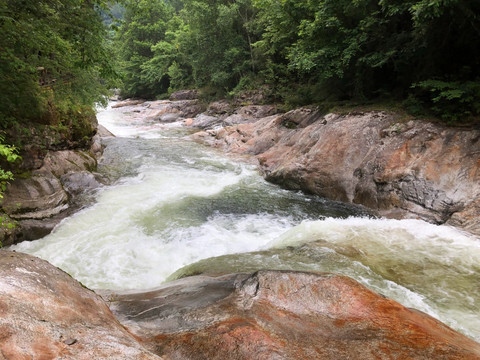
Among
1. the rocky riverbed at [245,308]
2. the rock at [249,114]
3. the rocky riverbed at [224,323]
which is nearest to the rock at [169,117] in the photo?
the rock at [249,114]

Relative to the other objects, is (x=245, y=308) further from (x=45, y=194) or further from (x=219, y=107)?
(x=219, y=107)

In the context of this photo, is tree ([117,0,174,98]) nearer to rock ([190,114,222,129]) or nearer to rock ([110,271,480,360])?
rock ([190,114,222,129])

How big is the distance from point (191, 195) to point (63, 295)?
23.6ft

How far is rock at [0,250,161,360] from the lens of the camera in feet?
5.27

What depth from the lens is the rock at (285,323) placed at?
231 cm

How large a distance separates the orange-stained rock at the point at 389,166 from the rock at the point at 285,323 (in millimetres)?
4962

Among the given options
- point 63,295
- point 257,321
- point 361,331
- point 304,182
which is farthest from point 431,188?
point 63,295

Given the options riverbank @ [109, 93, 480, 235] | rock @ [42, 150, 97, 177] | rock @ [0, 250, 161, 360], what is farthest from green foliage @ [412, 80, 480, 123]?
rock @ [42, 150, 97, 177]

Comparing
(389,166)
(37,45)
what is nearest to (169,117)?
(37,45)

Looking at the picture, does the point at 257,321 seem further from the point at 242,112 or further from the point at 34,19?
the point at 242,112

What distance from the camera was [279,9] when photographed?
15.9 meters

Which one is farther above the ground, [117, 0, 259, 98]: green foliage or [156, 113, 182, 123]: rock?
[117, 0, 259, 98]: green foliage

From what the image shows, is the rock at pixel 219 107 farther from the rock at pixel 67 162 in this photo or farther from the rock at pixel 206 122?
the rock at pixel 67 162

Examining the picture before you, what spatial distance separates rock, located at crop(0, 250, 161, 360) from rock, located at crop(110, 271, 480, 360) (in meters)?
0.50
